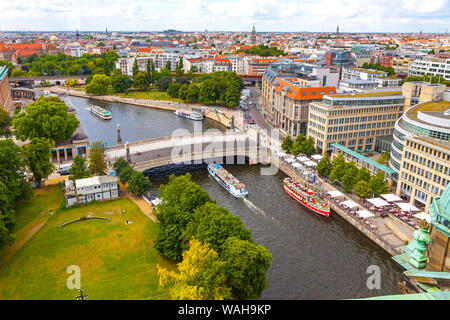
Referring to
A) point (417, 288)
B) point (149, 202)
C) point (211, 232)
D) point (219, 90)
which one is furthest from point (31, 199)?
point (219, 90)

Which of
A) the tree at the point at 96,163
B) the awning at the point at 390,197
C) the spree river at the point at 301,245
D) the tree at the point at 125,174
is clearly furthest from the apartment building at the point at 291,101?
the tree at the point at 96,163

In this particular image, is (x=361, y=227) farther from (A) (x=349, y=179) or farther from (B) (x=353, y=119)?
(B) (x=353, y=119)

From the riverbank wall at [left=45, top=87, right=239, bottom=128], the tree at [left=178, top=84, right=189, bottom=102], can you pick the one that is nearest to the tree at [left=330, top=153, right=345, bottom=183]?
the riverbank wall at [left=45, top=87, right=239, bottom=128]

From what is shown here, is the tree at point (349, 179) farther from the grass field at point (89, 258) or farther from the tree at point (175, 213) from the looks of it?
the grass field at point (89, 258)

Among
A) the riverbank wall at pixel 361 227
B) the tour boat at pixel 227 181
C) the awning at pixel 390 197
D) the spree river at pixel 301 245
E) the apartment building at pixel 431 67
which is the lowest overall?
the spree river at pixel 301 245

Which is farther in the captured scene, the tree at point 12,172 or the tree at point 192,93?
the tree at point 192,93

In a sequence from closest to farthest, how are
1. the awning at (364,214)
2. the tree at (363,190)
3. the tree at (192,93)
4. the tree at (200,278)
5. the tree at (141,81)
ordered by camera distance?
the tree at (200,278), the awning at (364,214), the tree at (363,190), the tree at (192,93), the tree at (141,81)

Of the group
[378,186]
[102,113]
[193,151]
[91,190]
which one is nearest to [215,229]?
[91,190]
